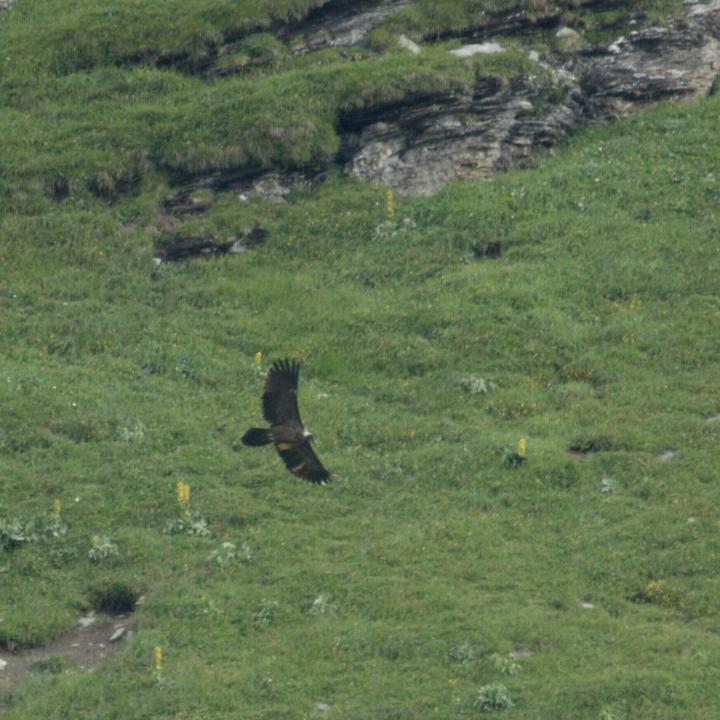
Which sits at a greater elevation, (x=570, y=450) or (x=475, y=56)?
(x=475, y=56)

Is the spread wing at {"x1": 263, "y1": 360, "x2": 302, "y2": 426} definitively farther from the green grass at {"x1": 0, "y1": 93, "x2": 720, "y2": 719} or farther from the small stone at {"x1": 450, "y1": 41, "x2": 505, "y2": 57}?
the small stone at {"x1": 450, "y1": 41, "x2": 505, "y2": 57}

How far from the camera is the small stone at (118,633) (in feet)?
85.6

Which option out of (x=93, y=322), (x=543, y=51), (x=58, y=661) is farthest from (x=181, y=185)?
(x=58, y=661)

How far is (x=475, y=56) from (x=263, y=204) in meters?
6.50

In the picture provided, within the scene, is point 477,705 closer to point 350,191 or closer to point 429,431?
point 429,431

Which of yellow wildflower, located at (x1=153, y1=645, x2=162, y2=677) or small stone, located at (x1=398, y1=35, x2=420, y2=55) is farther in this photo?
small stone, located at (x1=398, y1=35, x2=420, y2=55)

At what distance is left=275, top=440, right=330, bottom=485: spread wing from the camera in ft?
79.4

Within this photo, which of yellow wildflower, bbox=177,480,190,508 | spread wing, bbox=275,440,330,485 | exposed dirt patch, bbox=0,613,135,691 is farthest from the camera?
yellow wildflower, bbox=177,480,190,508

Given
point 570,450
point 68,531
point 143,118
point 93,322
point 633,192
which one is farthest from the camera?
point 143,118

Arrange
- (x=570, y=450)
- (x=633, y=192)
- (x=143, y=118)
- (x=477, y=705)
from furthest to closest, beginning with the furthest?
(x=143, y=118) → (x=633, y=192) → (x=570, y=450) → (x=477, y=705)

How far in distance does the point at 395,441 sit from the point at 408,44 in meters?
14.7

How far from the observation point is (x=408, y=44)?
43.0m

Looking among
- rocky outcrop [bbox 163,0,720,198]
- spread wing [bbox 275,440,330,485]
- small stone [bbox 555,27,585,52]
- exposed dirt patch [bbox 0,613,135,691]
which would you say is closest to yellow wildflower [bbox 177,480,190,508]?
exposed dirt patch [bbox 0,613,135,691]

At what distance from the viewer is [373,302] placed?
1403 inches
